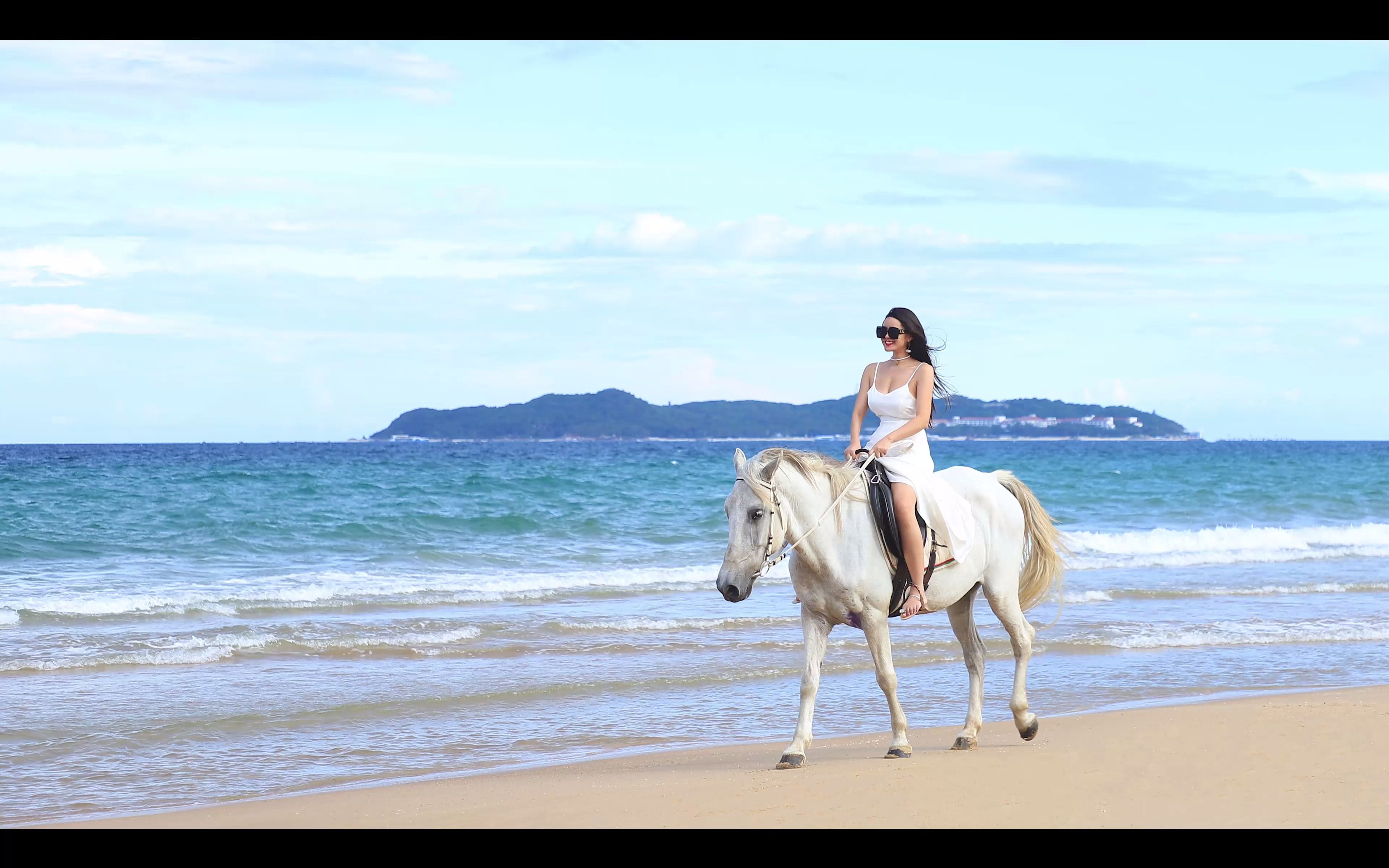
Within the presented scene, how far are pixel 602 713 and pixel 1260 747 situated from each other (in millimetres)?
4133

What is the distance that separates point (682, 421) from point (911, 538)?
11075 centimetres

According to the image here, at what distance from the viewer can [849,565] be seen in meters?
6.20

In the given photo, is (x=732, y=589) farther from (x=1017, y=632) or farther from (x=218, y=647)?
(x=218, y=647)

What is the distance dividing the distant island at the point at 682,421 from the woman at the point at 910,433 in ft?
318

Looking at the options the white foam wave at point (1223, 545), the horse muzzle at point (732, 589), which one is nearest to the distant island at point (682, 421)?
the white foam wave at point (1223, 545)

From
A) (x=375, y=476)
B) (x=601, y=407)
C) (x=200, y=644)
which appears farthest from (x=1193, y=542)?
(x=601, y=407)

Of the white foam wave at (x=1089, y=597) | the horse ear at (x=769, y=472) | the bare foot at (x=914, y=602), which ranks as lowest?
the white foam wave at (x=1089, y=597)

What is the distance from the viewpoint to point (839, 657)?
10.5 meters

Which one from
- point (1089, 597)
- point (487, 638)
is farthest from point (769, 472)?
point (1089, 597)

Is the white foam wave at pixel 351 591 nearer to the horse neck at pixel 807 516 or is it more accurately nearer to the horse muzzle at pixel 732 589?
the horse neck at pixel 807 516

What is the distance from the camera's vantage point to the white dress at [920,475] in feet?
21.3

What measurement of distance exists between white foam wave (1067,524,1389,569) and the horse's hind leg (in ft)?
37.9

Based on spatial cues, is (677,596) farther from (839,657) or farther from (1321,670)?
(1321,670)

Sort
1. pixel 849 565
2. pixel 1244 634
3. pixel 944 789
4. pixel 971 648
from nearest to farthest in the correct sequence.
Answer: pixel 944 789 < pixel 849 565 < pixel 971 648 < pixel 1244 634
